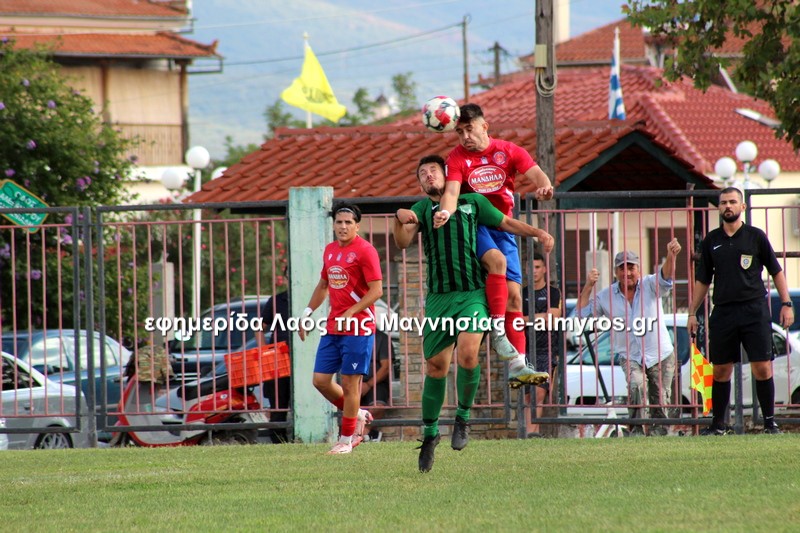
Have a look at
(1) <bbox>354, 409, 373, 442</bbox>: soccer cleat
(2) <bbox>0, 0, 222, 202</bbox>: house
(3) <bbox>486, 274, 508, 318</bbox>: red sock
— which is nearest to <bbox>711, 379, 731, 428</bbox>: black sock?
(1) <bbox>354, 409, 373, 442</bbox>: soccer cleat

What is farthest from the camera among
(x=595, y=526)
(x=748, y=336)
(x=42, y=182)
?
(x=42, y=182)

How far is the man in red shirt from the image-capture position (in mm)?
11000

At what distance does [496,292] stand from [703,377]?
409 centimetres

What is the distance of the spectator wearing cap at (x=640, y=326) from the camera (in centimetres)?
1260

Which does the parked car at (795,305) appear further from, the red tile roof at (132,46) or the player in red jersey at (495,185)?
the red tile roof at (132,46)

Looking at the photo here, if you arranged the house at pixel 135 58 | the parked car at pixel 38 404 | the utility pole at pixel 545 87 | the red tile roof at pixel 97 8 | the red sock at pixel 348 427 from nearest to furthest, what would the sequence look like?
1. the red sock at pixel 348 427
2. the parked car at pixel 38 404
3. the utility pole at pixel 545 87
4. the house at pixel 135 58
5. the red tile roof at pixel 97 8

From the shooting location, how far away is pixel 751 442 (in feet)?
34.4

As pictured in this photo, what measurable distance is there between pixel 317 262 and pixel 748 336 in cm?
405

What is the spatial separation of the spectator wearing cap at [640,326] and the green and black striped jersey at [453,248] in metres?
3.54

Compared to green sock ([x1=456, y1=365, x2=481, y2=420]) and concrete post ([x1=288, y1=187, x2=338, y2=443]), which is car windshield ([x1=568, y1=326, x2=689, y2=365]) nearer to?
concrete post ([x1=288, y1=187, x2=338, y2=443])

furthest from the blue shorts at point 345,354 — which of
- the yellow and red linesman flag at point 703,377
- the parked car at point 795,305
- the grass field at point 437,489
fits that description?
the parked car at point 795,305

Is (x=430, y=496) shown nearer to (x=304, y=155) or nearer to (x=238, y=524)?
(x=238, y=524)

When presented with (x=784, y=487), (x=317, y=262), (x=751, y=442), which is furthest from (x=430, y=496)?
(x=317, y=262)

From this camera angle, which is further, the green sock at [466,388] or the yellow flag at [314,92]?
the yellow flag at [314,92]
